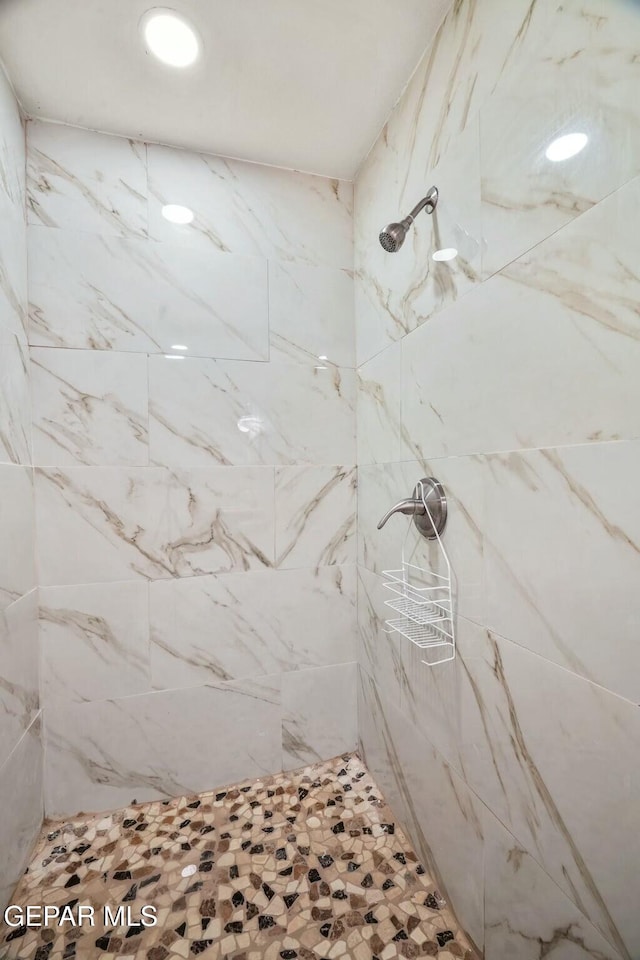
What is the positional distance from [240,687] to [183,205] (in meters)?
1.55

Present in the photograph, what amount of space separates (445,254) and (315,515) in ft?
2.81

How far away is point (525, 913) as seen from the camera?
77 centimetres

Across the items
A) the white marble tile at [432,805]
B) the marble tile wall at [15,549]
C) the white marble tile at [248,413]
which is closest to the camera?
the white marble tile at [432,805]

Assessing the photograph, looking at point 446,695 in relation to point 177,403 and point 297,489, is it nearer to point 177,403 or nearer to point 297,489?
point 297,489

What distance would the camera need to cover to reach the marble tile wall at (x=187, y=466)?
1245 millimetres

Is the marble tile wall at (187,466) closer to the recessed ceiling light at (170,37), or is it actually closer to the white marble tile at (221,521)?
the white marble tile at (221,521)

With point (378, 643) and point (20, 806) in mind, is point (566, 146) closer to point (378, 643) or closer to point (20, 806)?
point (378, 643)

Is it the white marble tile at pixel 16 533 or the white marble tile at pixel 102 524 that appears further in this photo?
the white marble tile at pixel 102 524

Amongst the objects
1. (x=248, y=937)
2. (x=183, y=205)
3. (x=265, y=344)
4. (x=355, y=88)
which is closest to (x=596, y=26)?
(x=355, y=88)

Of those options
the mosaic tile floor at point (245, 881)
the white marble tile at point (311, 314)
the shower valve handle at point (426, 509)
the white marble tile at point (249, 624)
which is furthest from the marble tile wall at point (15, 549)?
the shower valve handle at point (426, 509)

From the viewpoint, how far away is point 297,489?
1437 millimetres

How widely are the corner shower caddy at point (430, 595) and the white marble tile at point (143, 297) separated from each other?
737mm

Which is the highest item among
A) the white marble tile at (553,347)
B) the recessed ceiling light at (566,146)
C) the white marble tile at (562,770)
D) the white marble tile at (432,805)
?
the recessed ceiling light at (566,146)

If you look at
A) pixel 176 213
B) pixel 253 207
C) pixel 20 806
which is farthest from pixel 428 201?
pixel 20 806
